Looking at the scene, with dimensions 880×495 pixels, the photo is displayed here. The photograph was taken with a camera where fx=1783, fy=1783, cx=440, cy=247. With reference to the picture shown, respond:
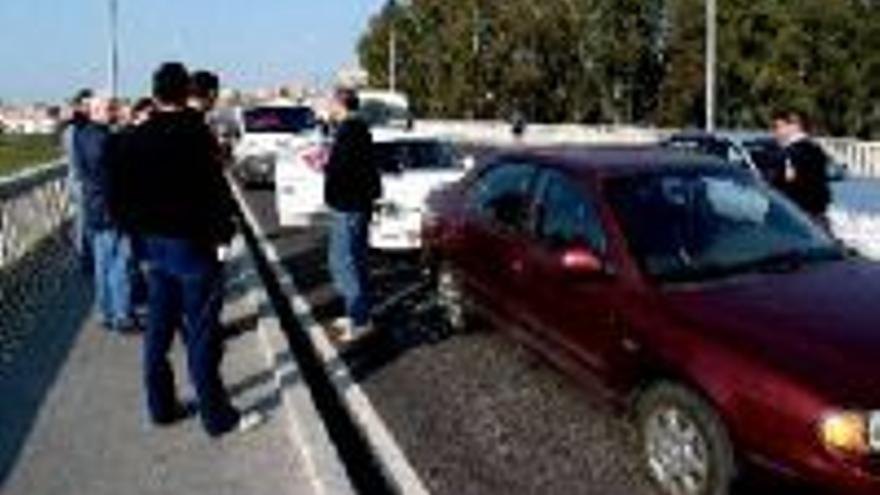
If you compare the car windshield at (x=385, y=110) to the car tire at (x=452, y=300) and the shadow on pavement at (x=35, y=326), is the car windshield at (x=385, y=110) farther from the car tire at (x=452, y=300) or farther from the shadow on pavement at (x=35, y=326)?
the car tire at (x=452, y=300)

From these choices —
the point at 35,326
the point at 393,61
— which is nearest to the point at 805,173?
the point at 35,326

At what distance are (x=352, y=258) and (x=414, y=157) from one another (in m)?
6.51

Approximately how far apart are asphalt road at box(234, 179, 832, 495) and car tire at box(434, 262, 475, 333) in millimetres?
129

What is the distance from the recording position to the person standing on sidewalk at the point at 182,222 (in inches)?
349

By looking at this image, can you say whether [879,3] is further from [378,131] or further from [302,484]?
[302,484]

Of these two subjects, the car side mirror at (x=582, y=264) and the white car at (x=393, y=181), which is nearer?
the car side mirror at (x=582, y=264)

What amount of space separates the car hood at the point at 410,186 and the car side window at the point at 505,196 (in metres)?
5.89

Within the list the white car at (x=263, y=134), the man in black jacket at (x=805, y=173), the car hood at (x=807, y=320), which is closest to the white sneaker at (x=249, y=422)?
the car hood at (x=807, y=320)

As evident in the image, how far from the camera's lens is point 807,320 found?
8.01 m

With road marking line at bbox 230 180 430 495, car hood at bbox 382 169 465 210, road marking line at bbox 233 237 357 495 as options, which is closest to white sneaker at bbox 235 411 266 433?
road marking line at bbox 233 237 357 495

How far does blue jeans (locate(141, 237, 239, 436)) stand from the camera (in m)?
9.01

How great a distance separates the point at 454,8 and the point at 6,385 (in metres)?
95.5

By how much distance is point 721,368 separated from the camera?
25.6 feet

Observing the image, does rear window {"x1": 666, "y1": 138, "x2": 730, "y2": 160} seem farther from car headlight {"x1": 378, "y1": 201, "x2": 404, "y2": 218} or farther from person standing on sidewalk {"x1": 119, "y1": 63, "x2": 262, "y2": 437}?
person standing on sidewalk {"x1": 119, "y1": 63, "x2": 262, "y2": 437}
